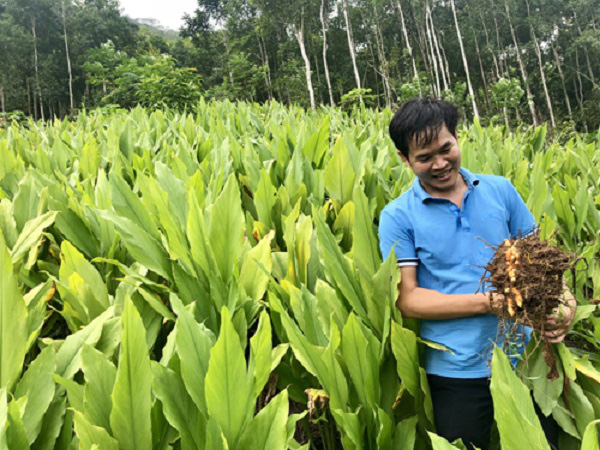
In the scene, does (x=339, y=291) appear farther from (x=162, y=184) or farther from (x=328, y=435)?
(x=162, y=184)

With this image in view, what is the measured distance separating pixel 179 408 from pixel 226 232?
54 centimetres

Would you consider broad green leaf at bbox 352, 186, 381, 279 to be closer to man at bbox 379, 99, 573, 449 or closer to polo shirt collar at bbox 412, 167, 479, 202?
man at bbox 379, 99, 573, 449

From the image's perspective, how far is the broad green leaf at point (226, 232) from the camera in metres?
1.28

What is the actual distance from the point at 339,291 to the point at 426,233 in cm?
30

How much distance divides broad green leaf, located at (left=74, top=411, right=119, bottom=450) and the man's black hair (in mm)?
1034

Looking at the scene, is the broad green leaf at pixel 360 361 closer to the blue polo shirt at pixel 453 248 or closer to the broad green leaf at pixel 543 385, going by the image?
the blue polo shirt at pixel 453 248

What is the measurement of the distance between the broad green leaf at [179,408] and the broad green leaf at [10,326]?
0.32 m

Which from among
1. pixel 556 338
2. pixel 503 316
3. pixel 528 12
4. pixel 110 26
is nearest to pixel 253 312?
pixel 503 316

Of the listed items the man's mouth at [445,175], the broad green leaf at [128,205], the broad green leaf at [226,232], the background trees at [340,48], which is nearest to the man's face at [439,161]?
the man's mouth at [445,175]

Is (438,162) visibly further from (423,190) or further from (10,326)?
(10,326)

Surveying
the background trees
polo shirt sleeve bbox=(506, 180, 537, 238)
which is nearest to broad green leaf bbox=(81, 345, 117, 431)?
polo shirt sleeve bbox=(506, 180, 537, 238)

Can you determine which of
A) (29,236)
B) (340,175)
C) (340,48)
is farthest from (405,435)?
(340,48)

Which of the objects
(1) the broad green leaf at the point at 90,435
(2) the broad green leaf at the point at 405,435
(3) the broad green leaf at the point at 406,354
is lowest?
(2) the broad green leaf at the point at 405,435

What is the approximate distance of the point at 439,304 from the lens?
1.18 metres
